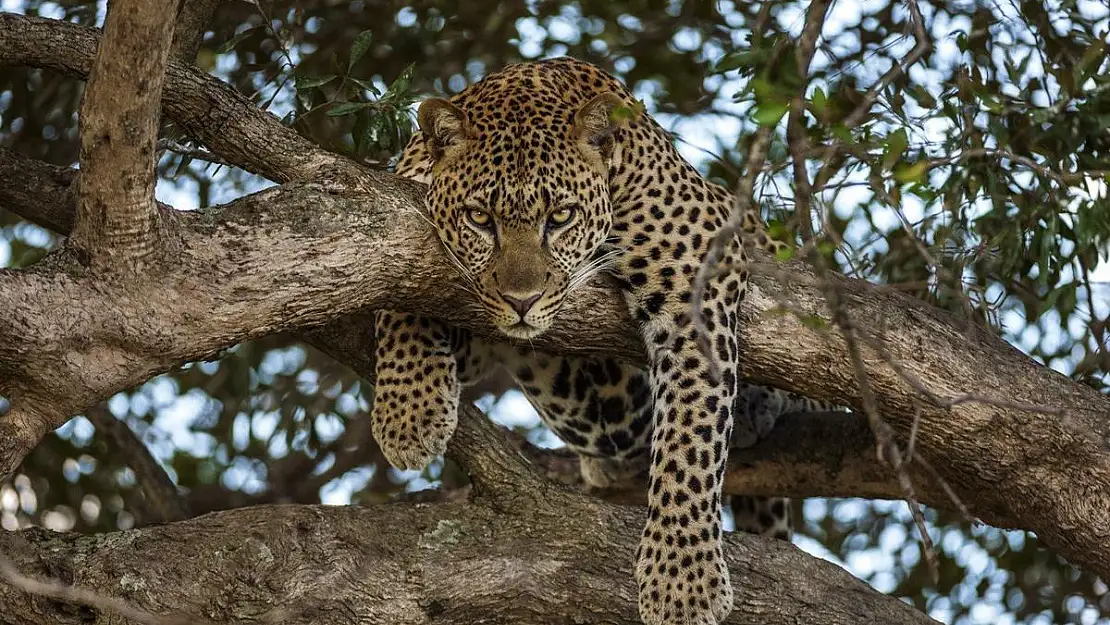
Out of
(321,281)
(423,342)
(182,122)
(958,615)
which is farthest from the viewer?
(958,615)

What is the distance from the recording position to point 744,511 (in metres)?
7.75

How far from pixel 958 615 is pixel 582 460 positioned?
109 inches

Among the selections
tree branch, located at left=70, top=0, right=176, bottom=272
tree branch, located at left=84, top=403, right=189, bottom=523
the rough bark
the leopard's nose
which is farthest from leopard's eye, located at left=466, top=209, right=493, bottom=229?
tree branch, located at left=84, top=403, right=189, bottom=523

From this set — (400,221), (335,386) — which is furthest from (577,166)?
(335,386)

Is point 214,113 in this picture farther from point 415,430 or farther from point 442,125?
point 415,430

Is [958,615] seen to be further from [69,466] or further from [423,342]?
[69,466]

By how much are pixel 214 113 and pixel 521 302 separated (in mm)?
1341

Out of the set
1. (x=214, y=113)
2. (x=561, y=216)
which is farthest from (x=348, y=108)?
(x=561, y=216)

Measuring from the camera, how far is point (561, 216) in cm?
577

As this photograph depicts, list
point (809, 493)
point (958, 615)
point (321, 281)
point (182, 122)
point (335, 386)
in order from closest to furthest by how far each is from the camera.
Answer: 1. point (321, 281)
2. point (182, 122)
3. point (809, 493)
4. point (958, 615)
5. point (335, 386)

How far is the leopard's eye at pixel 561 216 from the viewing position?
577 centimetres

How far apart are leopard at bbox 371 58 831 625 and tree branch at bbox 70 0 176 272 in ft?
4.06

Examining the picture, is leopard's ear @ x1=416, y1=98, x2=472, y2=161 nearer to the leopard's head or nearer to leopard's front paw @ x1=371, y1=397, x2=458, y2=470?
the leopard's head

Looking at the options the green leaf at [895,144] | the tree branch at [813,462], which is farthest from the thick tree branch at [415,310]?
the tree branch at [813,462]
